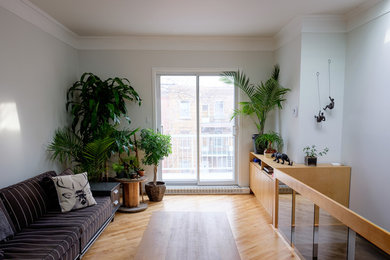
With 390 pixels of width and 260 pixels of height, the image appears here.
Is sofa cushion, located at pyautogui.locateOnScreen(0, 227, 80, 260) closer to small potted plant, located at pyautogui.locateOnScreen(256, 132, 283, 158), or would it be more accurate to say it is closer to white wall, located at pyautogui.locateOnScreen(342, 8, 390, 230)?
small potted plant, located at pyautogui.locateOnScreen(256, 132, 283, 158)

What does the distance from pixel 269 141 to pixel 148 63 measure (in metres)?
2.43

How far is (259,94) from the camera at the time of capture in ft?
13.1

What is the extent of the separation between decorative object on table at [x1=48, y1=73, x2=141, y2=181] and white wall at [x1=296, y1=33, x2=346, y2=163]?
2.54 metres

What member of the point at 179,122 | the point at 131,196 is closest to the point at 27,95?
the point at 131,196

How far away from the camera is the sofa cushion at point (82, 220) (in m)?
2.30

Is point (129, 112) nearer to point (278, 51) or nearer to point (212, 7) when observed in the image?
point (212, 7)

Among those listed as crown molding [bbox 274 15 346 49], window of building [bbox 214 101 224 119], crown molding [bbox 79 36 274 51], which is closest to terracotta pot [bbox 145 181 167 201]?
window of building [bbox 214 101 224 119]

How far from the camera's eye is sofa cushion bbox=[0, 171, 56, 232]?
2225mm

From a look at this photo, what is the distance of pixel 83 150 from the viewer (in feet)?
11.8

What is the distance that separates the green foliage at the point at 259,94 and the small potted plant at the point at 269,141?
9.3 inches

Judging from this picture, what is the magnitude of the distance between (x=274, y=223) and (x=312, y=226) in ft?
2.94

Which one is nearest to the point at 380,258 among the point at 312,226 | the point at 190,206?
the point at 312,226

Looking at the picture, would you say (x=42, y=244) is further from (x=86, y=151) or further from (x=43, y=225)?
(x=86, y=151)

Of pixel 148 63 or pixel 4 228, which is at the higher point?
pixel 148 63
